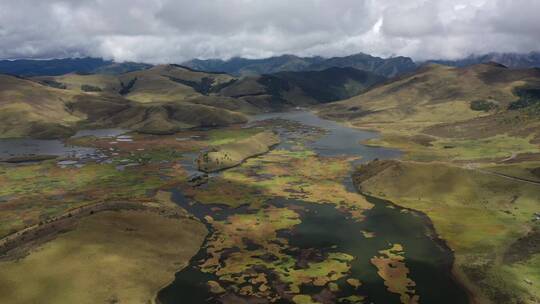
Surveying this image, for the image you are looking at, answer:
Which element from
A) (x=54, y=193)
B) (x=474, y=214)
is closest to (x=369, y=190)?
(x=474, y=214)

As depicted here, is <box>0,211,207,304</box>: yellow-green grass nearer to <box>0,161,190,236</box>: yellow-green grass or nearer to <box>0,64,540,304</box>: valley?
<box>0,64,540,304</box>: valley

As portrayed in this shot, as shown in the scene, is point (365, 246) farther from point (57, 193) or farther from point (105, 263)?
point (57, 193)

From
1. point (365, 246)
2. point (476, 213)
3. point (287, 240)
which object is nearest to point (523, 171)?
point (476, 213)

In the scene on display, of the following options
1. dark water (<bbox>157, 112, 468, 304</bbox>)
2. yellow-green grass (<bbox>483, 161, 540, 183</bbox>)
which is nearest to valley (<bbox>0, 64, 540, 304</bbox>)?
dark water (<bbox>157, 112, 468, 304</bbox>)

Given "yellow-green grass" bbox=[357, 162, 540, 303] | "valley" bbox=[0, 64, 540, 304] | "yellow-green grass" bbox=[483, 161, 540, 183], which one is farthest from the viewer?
"yellow-green grass" bbox=[483, 161, 540, 183]

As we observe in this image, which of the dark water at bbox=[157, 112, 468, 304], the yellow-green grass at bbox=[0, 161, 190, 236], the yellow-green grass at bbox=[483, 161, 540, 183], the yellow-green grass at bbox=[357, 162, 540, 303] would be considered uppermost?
the yellow-green grass at bbox=[483, 161, 540, 183]

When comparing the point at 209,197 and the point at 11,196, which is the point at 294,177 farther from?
the point at 11,196
